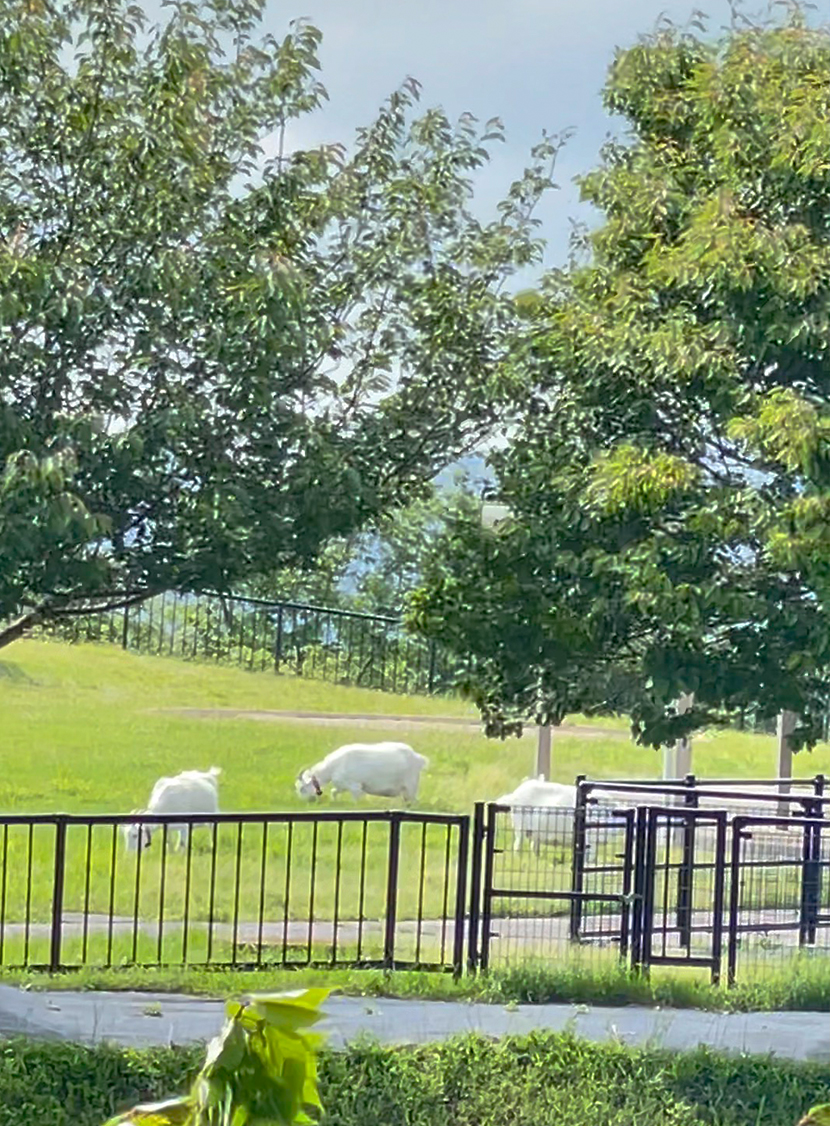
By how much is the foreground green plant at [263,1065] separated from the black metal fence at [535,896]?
764cm

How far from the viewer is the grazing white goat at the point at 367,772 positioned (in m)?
14.1

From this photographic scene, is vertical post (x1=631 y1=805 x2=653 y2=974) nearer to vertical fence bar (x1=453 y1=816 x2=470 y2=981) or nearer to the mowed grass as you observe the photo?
vertical fence bar (x1=453 y1=816 x2=470 y2=981)

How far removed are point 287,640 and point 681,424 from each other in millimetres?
6427

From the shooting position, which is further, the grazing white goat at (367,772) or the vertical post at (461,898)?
the grazing white goat at (367,772)

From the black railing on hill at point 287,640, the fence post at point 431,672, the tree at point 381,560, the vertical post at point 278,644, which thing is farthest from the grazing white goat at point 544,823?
the vertical post at point 278,644

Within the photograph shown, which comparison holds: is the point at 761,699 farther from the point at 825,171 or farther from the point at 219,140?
the point at 219,140

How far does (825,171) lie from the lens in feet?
25.0

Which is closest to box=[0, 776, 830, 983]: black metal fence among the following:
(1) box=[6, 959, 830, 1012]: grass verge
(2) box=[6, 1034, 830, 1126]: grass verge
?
(1) box=[6, 959, 830, 1012]: grass verge

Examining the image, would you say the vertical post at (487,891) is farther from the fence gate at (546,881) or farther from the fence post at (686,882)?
the fence post at (686,882)

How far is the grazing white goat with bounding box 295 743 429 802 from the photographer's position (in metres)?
14.1

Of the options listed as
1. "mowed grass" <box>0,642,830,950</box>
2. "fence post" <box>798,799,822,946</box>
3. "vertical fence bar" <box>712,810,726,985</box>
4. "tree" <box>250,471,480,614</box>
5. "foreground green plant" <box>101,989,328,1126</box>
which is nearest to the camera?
"foreground green plant" <box>101,989,328,1126</box>

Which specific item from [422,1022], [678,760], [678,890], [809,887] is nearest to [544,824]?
[678,890]

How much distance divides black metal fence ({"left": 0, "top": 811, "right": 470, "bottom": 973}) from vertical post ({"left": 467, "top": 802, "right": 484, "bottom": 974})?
0.07 meters

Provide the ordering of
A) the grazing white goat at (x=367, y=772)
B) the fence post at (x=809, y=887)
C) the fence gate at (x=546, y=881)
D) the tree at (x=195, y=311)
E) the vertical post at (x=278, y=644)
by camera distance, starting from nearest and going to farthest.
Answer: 1. the tree at (x=195, y=311)
2. the fence gate at (x=546, y=881)
3. the fence post at (x=809, y=887)
4. the vertical post at (x=278, y=644)
5. the grazing white goat at (x=367, y=772)
